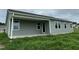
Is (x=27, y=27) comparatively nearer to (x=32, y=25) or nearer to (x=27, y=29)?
(x=27, y=29)

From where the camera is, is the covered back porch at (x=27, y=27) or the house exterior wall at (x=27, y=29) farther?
the house exterior wall at (x=27, y=29)

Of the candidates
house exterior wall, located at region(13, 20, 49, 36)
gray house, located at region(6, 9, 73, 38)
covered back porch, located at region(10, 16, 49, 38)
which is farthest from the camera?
house exterior wall, located at region(13, 20, 49, 36)

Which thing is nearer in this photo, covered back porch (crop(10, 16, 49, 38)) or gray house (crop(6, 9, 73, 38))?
gray house (crop(6, 9, 73, 38))

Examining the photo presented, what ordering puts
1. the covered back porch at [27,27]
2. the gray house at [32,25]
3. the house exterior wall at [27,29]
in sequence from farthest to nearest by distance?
the house exterior wall at [27,29]
the covered back porch at [27,27]
the gray house at [32,25]

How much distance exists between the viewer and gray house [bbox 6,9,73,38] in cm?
1254

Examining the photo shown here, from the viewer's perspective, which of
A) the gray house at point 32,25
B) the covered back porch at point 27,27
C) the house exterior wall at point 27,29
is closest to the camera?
the gray house at point 32,25

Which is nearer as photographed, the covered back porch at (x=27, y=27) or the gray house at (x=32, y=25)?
the gray house at (x=32, y=25)

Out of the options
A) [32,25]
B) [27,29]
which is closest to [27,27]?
[27,29]

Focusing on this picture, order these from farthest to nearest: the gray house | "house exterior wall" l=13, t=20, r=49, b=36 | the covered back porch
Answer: "house exterior wall" l=13, t=20, r=49, b=36 < the covered back porch < the gray house

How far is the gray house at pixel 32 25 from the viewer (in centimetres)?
1254

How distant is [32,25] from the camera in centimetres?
1491
